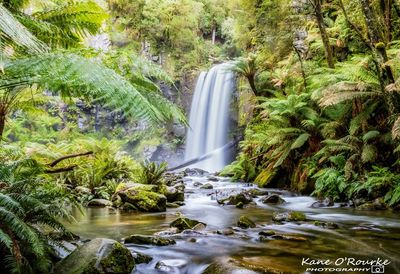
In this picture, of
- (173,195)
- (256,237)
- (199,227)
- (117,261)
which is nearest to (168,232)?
(199,227)

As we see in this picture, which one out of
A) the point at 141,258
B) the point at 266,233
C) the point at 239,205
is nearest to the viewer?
the point at 141,258

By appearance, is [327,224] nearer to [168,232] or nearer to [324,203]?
[324,203]

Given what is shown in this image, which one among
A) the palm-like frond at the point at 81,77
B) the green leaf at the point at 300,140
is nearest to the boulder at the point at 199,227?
the palm-like frond at the point at 81,77

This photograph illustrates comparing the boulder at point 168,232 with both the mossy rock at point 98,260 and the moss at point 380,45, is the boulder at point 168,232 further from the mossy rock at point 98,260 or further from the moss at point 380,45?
the moss at point 380,45

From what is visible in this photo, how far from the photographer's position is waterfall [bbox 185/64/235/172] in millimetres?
16095

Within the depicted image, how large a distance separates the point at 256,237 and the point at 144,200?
2660 mm

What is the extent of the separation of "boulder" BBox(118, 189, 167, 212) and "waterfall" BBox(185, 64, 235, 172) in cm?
933

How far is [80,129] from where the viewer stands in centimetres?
2008

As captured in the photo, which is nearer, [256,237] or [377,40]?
[256,237]

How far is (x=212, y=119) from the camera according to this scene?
654 inches

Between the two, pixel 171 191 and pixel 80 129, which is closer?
pixel 171 191

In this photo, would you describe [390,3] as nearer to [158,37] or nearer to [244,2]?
[244,2]

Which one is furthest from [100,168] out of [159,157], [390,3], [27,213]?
[159,157]

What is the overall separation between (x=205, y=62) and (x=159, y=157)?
6296 millimetres
